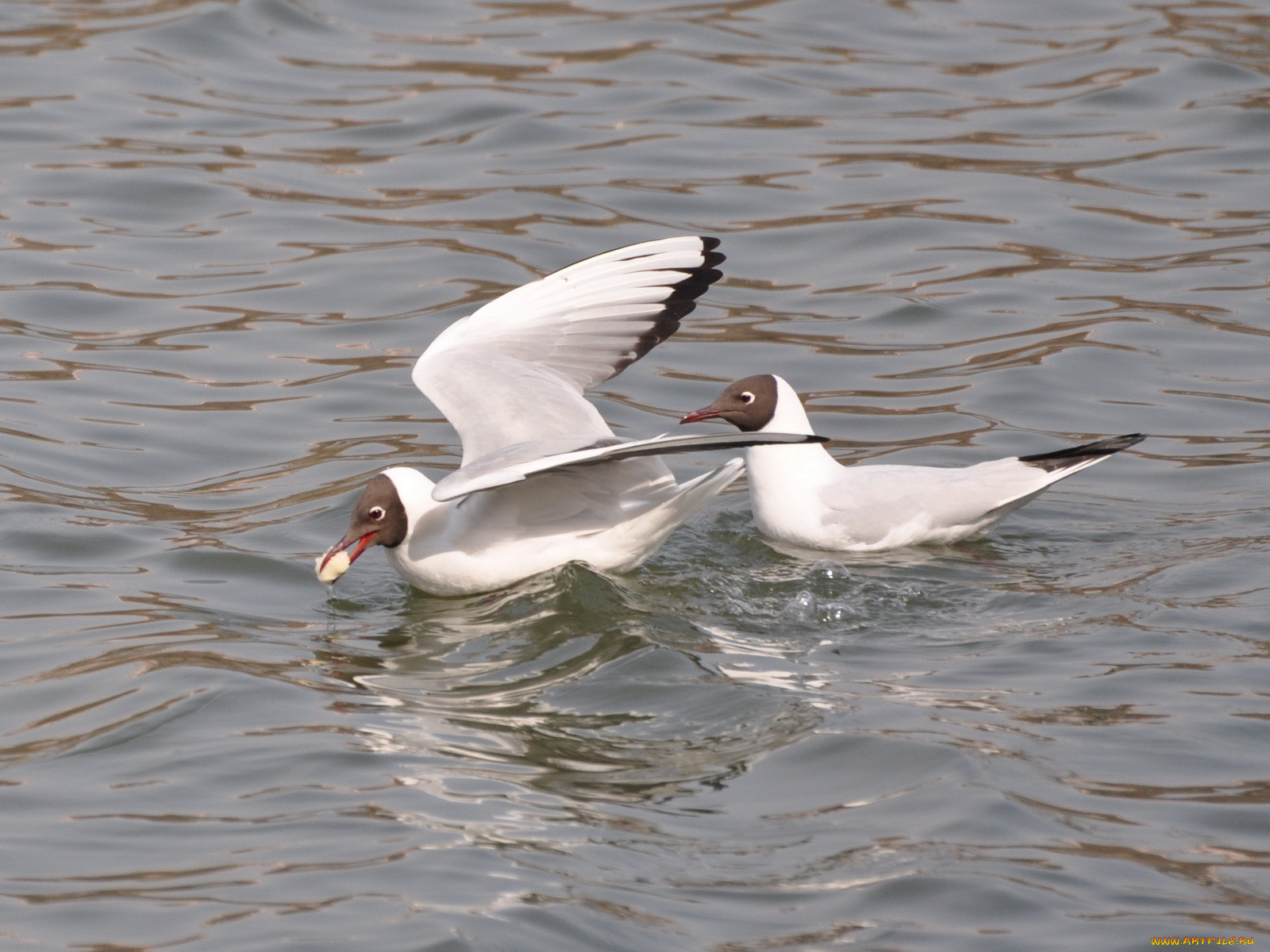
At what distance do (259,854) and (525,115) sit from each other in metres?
10.3

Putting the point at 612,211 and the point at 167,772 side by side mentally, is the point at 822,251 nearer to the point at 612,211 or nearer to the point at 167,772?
the point at 612,211

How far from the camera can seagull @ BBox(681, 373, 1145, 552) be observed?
7941 millimetres

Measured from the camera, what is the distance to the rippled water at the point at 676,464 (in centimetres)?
498

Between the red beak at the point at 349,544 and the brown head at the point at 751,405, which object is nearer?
the red beak at the point at 349,544

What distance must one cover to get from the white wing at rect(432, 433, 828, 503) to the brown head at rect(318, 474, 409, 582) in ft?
2.69

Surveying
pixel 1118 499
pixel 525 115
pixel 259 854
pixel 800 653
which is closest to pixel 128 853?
pixel 259 854

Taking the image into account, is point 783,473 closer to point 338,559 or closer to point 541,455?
point 541,455

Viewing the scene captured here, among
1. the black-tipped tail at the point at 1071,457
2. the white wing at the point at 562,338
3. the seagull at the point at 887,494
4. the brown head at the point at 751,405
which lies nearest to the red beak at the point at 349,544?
the white wing at the point at 562,338

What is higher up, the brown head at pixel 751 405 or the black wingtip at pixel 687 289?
the black wingtip at pixel 687 289

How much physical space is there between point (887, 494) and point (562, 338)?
1.73 m

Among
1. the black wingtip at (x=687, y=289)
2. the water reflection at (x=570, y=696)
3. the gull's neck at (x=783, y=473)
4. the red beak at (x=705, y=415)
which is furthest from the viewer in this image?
the red beak at (x=705, y=415)

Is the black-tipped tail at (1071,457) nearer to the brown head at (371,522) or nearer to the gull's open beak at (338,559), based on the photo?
the brown head at (371,522)

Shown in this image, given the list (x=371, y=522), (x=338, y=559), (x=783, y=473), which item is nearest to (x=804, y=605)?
(x=783, y=473)

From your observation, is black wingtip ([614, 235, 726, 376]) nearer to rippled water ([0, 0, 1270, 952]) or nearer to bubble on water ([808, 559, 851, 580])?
rippled water ([0, 0, 1270, 952])
